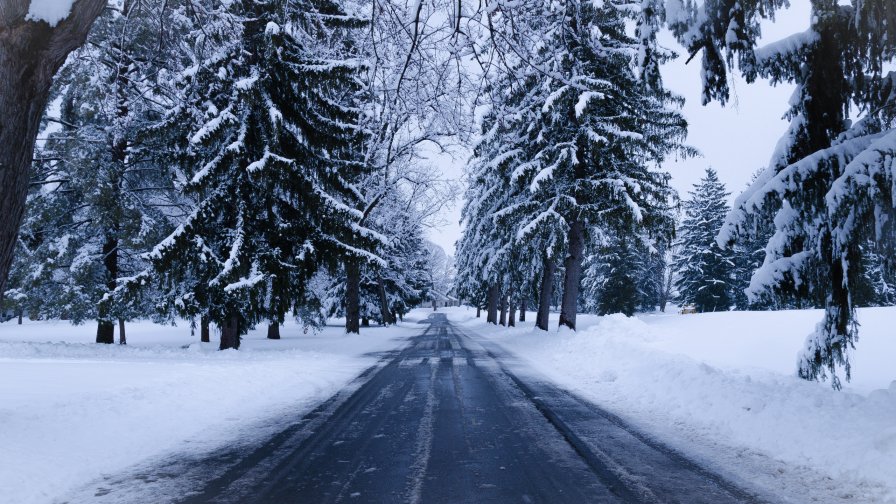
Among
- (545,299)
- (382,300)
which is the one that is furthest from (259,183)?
(382,300)

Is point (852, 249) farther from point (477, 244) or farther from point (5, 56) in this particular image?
point (477, 244)

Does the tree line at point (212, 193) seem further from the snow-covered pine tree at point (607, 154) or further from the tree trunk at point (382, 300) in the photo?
the tree trunk at point (382, 300)

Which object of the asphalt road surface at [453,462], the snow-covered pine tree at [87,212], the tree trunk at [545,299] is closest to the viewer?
the asphalt road surface at [453,462]

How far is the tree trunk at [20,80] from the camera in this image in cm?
449

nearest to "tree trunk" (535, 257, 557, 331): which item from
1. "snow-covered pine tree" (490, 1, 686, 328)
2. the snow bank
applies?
"snow-covered pine tree" (490, 1, 686, 328)

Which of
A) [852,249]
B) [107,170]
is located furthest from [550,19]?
[107,170]

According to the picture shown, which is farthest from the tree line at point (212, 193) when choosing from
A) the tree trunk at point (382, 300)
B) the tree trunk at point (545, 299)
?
the tree trunk at point (382, 300)

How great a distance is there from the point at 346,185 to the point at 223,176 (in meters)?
3.42

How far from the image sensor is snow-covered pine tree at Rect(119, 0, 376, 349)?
1350 centimetres

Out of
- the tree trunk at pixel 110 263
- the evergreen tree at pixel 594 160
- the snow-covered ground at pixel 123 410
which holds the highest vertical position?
the evergreen tree at pixel 594 160

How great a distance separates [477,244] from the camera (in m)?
32.6

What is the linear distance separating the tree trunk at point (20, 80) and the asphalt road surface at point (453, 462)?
263 centimetres

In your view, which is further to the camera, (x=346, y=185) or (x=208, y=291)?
(x=346, y=185)

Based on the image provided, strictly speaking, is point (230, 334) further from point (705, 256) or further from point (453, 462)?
point (705, 256)
